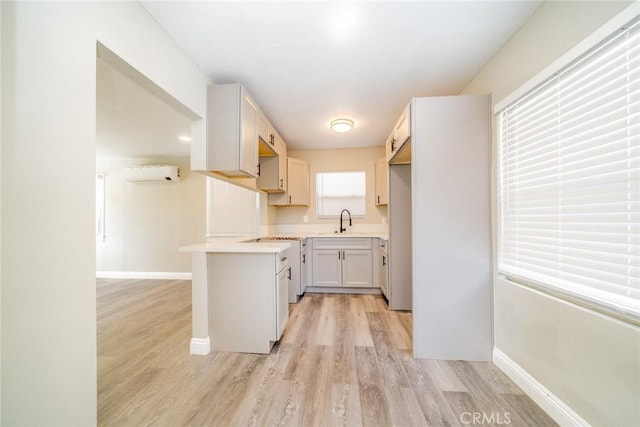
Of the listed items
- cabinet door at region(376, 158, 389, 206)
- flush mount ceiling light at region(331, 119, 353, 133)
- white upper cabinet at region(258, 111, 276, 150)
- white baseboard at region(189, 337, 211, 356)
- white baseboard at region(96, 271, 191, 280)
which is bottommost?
white baseboard at region(96, 271, 191, 280)

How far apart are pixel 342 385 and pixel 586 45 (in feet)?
7.66

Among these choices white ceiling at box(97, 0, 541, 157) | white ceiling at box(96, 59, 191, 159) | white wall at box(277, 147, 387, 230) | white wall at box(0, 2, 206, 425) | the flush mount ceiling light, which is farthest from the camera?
white wall at box(277, 147, 387, 230)

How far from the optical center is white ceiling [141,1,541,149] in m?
1.44

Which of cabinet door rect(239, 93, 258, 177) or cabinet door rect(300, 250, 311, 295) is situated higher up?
cabinet door rect(239, 93, 258, 177)

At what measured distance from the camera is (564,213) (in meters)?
1.27

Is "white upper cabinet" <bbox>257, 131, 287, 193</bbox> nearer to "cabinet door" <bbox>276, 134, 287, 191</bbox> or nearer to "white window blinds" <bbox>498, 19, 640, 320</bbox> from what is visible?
"cabinet door" <bbox>276, 134, 287, 191</bbox>

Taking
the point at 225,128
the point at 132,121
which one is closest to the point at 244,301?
the point at 225,128

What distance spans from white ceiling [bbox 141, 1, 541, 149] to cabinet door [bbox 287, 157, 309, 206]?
123cm

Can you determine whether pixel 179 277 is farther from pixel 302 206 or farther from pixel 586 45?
pixel 586 45

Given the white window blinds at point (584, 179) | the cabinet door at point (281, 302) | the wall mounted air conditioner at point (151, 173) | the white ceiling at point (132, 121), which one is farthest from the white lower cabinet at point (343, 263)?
the wall mounted air conditioner at point (151, 173)

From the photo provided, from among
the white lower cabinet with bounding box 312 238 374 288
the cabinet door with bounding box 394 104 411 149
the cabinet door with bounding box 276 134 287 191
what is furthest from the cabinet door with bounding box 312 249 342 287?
the cabinet door with bounding box 394 104 411 149

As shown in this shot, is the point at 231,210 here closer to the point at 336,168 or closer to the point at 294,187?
the point at 294,187

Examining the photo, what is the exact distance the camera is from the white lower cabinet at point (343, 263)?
11.5 ft

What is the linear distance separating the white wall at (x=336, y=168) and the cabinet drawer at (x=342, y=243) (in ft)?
2.19
